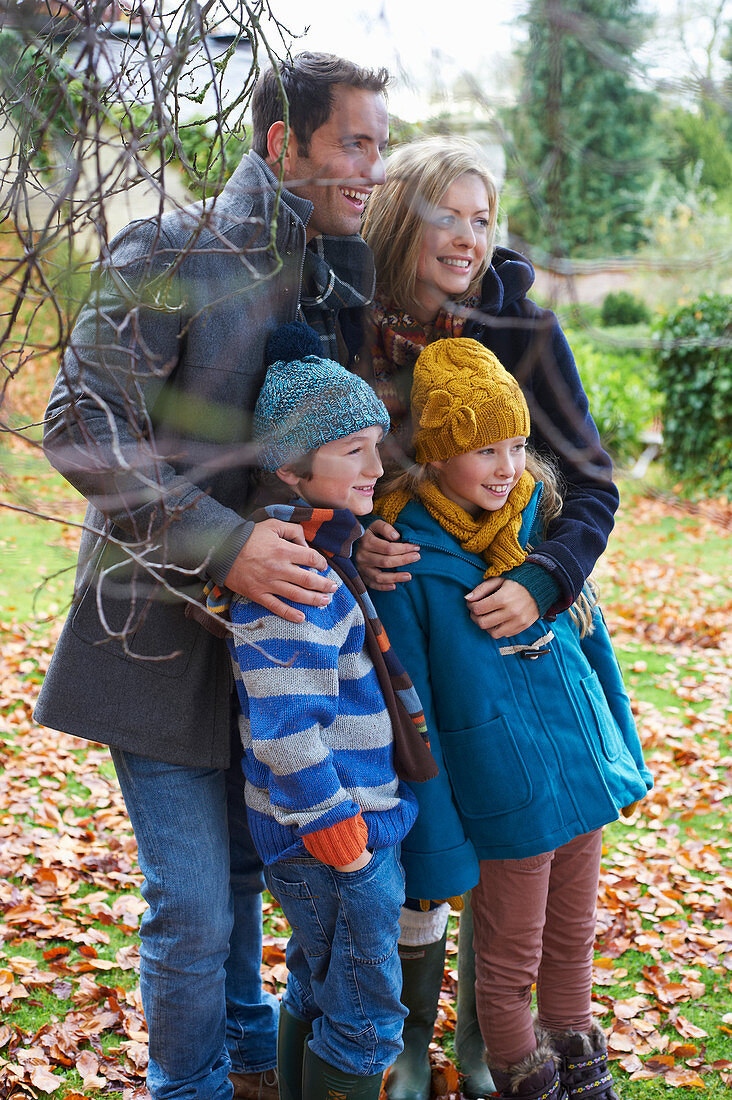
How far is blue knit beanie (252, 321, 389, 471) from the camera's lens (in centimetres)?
180

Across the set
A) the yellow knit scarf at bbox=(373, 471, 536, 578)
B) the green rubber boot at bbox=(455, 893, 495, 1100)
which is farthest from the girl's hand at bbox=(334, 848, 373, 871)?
the green rubber boot at bbox=(455, 893, 495, 1100)

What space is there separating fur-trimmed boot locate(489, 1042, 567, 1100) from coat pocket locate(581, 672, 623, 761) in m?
0.68

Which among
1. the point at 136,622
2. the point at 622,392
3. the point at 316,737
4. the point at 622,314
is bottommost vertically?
the point at 622,392

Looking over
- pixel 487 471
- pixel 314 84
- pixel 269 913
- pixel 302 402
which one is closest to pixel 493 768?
pixel 487 471

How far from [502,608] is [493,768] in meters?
0.34

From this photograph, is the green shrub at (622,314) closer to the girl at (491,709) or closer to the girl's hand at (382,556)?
the girl at (491,709)

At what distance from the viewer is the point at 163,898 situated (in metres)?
1.87

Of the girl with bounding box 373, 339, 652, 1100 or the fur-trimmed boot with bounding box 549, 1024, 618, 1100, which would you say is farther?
the fur-trimmed boot with bounding box 549, 1024, 618, 1100

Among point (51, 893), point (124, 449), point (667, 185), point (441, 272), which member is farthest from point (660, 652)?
point (667, 185)

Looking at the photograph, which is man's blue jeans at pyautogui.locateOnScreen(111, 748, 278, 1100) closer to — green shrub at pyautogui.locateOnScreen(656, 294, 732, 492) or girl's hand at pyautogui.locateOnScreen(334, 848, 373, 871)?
girl's hand at pyautogui.locateOnScreen(334, 848, 373, 871)

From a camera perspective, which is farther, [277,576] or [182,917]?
[182,917]

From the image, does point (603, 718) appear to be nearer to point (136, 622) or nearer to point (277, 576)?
point (277, 576)

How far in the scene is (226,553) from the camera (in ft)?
5.72

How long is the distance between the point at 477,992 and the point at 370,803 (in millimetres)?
667
